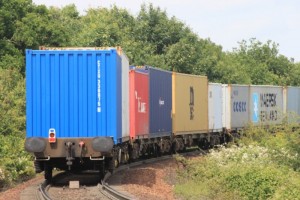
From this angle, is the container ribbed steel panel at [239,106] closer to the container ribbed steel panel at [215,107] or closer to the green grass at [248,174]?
the container ribbed steel panel at [215,107]

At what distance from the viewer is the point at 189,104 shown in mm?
28547

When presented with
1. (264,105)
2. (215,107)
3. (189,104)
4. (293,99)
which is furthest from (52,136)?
(293,99)

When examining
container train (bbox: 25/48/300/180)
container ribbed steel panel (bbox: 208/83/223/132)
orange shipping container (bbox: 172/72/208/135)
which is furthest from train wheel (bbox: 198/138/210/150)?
container train (bbox: 25/48/300/180)

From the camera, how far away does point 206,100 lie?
102 ft

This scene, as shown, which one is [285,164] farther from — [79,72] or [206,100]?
[206,100]

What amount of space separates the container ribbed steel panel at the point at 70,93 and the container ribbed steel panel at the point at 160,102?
22.5 ft

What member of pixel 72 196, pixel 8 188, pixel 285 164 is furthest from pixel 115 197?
pixel 285 164

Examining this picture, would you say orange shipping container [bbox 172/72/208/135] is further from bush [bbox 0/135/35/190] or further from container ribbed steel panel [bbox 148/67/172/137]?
bush [bbox 0/135/35/190]

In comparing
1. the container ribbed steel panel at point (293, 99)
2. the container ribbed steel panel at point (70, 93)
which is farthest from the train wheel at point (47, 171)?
the container ribbed steel panel at point (293, 99)

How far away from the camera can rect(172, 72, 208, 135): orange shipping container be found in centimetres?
2667

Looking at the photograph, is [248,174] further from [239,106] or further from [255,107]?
[255,107]

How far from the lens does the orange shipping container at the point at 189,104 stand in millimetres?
26672

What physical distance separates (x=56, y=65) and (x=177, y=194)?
4262mm

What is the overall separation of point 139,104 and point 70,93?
17.8 feet
